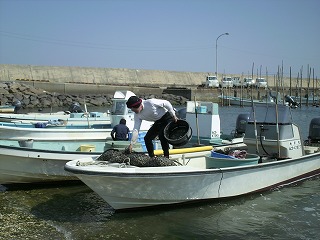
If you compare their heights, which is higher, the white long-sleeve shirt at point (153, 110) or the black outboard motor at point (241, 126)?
the white long-sleeve shirt at point (153, 110)

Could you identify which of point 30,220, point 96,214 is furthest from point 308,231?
point 30,220

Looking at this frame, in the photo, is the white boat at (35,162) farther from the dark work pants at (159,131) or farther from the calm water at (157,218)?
the dark work pants at (159,131)

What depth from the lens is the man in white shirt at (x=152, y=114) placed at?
8.88 m

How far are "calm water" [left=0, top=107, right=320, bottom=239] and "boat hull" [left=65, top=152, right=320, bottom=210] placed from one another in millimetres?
296

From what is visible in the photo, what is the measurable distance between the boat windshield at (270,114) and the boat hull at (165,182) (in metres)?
1.74

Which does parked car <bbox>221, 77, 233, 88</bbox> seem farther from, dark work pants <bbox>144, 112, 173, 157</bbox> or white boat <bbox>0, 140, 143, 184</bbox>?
dark work pants <bbox>144, 112, 173, 157</bbox>

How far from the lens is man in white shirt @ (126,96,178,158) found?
888 cm

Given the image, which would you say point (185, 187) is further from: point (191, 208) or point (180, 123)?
point (180, 123)

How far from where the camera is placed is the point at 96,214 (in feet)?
29.2

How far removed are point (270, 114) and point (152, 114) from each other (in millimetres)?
4285

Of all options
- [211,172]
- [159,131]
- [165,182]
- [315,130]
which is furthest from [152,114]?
[315,130]

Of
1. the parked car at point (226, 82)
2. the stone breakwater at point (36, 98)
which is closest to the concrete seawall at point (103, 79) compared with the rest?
the stone breakwater at point (36, 98)

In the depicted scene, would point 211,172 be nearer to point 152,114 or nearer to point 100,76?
point 152,114

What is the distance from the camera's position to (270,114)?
1176cm
